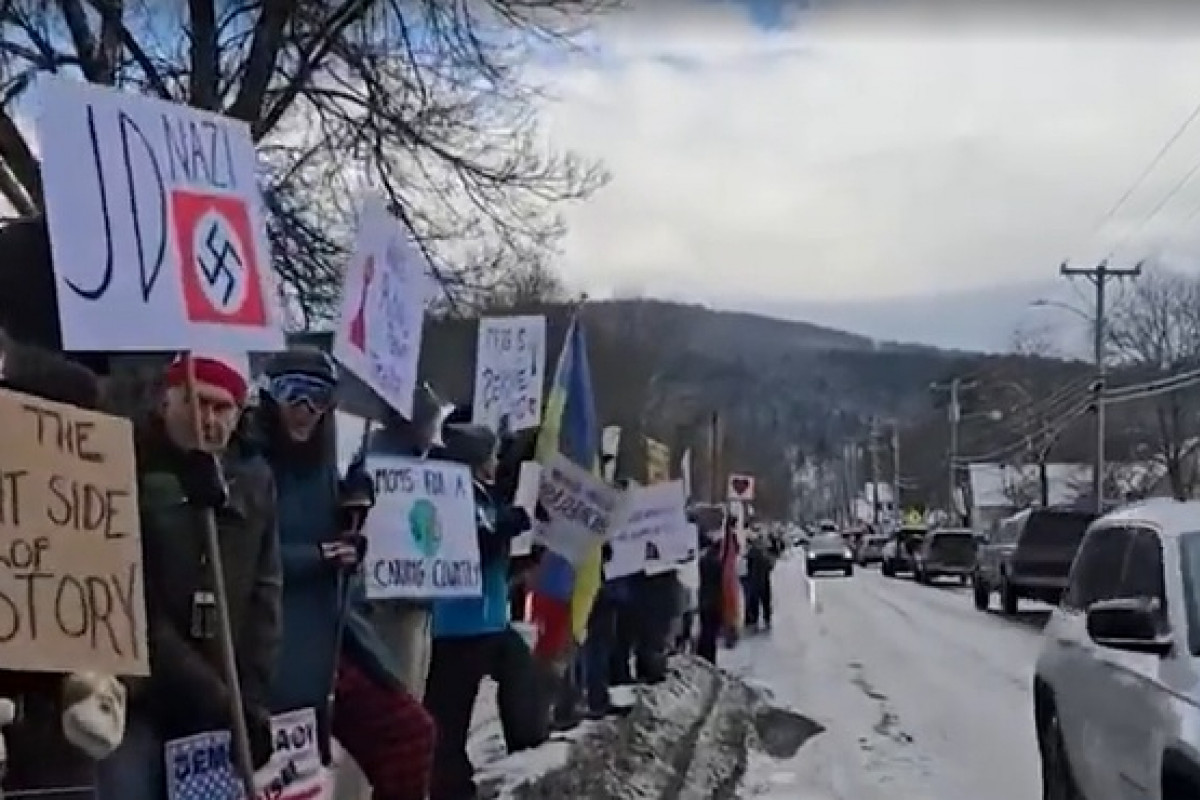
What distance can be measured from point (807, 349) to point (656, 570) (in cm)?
13277

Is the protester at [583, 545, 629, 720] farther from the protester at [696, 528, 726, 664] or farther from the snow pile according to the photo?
the protester at [696, 528, 726, 664]

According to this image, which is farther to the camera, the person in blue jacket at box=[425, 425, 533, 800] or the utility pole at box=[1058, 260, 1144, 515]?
the utility pole at box=[1058, 260, 1144, 515]

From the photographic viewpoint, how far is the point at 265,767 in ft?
17.9

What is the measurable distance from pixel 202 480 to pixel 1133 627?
11.9 feet

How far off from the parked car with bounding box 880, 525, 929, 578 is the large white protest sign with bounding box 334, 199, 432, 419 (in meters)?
65.1

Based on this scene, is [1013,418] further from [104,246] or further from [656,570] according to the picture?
[104,246]

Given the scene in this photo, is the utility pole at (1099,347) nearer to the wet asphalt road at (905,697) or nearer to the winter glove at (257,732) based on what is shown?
the wet asphalt road at (905,697)

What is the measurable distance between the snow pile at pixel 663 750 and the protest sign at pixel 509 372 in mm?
1907

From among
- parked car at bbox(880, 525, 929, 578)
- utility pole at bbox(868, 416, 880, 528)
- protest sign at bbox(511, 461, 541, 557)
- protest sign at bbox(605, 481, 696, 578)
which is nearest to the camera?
protest sign at bbox(511, 461, 541, 557)

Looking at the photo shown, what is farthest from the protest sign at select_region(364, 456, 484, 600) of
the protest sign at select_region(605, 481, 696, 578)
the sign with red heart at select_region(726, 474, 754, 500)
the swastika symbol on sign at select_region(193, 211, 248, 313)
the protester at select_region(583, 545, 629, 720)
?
the sign with red heart at select_region(726, 474, 754, 500)

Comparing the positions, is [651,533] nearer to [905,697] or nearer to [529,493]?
[905,697]

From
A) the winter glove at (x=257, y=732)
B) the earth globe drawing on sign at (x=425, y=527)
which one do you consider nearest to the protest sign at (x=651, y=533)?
the earth globe drawing on sign at (x=425, y=527)

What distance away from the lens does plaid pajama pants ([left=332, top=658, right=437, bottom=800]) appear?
6.41 metres

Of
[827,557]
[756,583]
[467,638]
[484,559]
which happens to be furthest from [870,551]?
[467,638]
